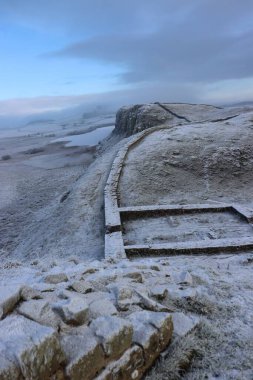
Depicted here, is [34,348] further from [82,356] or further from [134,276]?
[134,276]

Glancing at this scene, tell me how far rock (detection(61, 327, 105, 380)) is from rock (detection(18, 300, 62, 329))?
18 cm

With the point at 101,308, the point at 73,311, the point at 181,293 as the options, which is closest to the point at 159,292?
the point at 181,293

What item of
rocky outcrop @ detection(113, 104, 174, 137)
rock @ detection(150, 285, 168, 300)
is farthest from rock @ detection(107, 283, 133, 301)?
rocky outcrop @ detection(113, 104, 174, 137)

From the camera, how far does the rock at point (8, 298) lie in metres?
2.80

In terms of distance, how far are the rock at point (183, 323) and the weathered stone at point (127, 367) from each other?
539 millimetres

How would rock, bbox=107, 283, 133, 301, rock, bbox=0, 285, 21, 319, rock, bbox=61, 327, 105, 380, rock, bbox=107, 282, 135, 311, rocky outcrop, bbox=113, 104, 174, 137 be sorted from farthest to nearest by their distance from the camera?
rocky outcrop, bbox=113, 104, 174, 137
rock, bbox=107, 283, 133, 301
rock, bbox=107, 282, 135, 311
rock, bbox=0, 285, 21, 319
rock, bbox=61, 327, 105, 380

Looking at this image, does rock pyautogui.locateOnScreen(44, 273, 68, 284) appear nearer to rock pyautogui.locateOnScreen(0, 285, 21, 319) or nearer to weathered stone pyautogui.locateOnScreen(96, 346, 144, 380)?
rock pyautogui.locateOnScreen(0, 285, 21, 319)

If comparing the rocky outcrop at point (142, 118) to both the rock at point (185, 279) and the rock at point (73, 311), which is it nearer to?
the rock at point (185, 279)

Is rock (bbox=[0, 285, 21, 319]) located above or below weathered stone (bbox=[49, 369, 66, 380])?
above

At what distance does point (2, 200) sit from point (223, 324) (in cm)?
1525

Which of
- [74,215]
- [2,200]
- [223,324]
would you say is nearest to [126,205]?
[74,215]

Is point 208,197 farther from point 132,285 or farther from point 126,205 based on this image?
point 132,285

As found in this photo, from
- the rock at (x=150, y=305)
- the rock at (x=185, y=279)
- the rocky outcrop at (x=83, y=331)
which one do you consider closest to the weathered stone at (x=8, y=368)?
the rocky outcrop at (x=83, y=331)

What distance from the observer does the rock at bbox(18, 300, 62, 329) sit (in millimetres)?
2776
